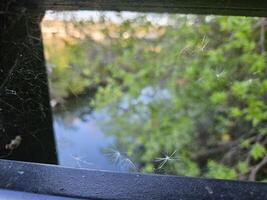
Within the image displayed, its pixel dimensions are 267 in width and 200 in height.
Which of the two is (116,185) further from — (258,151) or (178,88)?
(178,88)

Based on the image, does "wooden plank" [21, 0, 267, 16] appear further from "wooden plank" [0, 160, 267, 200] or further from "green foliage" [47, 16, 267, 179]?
"wooden plank" [0, 160, 267, 200]

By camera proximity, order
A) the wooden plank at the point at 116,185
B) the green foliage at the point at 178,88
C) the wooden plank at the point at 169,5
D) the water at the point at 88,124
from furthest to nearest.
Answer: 1. the green foliage at the point at 178,88
2. the water at the point at 88,124
3. the wooden plank at the point at 169,5
4. the wooden plank at the point at 116,185

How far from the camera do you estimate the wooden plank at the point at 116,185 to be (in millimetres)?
460

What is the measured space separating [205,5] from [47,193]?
0.95m

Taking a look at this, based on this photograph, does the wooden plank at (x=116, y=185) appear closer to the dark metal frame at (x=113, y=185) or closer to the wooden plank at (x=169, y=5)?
the dark metal frame at (x=113, y=185)

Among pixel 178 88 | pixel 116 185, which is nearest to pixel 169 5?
pixel 116 185

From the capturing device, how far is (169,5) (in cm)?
128

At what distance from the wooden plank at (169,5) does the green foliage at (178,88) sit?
1.00ft

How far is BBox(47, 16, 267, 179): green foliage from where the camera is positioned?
1.79 m

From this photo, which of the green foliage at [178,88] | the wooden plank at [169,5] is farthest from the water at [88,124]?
the wooden plank at [169,5]

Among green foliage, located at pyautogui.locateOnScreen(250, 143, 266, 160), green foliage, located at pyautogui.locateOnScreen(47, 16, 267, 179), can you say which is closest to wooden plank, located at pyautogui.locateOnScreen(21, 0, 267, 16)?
green foliage, located at pyautogui.locateOnScreen(47, 16, 267, 179)

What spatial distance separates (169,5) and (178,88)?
1.10 m

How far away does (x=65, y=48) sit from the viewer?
5.98ft

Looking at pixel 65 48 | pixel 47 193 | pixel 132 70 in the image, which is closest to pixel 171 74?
pixel 132 70
